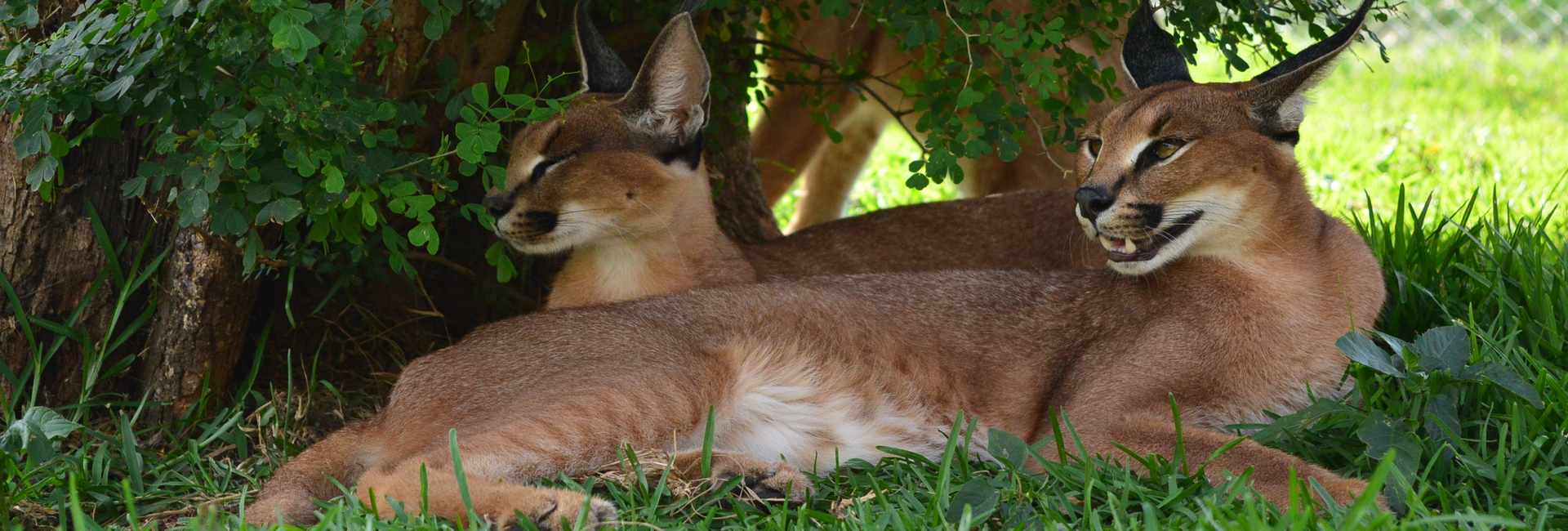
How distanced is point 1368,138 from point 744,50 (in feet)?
13.7

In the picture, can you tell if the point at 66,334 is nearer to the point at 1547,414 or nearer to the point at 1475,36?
the point at 1547,414

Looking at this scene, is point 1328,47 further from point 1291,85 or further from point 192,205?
point 192,205

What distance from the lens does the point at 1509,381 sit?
12.3 feet

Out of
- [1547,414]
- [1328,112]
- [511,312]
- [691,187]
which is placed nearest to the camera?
[1547,414]

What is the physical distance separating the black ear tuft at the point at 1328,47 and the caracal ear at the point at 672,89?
1603 millimetres

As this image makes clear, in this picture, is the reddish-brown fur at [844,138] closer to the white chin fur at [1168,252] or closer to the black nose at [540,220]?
the white chin fur at [1168,252]

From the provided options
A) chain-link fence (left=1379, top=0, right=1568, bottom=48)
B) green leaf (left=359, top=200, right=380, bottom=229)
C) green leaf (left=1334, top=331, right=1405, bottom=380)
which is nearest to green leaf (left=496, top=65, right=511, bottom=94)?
green leaf (left=359, top=200, right=380, bottom=229)

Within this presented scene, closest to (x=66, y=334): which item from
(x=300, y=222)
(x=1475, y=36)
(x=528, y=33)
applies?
(x=300, y=222)

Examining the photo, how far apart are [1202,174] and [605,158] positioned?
174 centimetres

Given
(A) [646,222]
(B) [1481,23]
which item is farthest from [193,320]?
(B) [1481,23]

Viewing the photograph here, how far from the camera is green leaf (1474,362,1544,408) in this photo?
12.3ft

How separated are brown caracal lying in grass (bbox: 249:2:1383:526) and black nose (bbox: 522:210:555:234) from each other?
59cm

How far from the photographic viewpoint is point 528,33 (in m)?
5.19

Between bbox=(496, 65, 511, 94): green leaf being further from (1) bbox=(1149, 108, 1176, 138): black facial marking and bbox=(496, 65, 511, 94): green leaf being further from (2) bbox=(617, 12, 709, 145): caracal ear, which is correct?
(1) bbox=(1149, 108, 1176, 138): black facial marking
